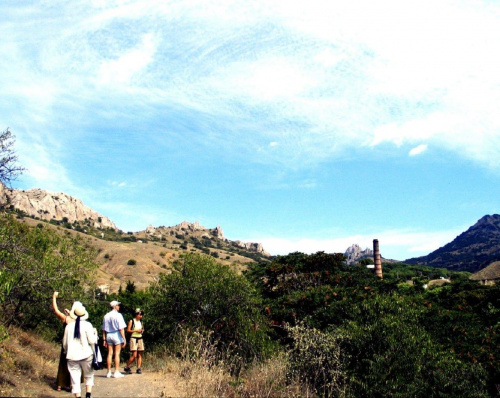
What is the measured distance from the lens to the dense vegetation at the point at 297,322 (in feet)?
31.0

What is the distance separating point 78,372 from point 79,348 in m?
0.45

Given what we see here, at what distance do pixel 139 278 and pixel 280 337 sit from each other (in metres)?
52.3

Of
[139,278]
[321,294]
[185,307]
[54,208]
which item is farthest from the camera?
[54,208]

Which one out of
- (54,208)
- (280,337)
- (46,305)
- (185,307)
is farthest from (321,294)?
(54,208)

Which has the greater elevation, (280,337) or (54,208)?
(54,208)

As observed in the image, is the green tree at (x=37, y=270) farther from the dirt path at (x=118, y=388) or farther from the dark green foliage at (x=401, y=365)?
the dark green foliage at (x=401, y=365)

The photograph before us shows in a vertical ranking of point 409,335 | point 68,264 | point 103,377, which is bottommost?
point 103,377

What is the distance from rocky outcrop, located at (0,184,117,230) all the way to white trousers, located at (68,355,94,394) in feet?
355

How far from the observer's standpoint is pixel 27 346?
1195cm

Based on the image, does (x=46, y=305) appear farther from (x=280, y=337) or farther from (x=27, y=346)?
(x=280, y=337)

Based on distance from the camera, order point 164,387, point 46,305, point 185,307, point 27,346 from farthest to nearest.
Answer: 1. point 46,305
2. point 185,307
3. point 27,346
4. point 164,387

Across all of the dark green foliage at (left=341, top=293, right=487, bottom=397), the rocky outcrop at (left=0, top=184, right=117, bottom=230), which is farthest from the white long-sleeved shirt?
the rocky outcrop at (left=0, top=184, right=117, bottom=230)

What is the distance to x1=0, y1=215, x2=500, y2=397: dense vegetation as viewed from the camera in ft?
31.0

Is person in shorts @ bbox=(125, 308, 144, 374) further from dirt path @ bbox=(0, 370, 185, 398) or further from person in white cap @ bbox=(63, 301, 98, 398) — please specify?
person in white cap @ bbox=(63, 301, 98, 398)
